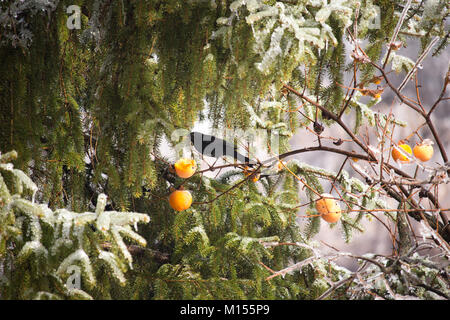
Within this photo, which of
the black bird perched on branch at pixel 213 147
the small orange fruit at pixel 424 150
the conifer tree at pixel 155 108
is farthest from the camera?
the black bird perched on branch at pixel 213 147

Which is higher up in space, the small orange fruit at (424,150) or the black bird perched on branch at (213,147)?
the black bird perched on branch at (213,147)

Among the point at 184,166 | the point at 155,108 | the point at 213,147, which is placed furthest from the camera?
the point at 213,147

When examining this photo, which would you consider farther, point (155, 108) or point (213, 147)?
point (213, 147)

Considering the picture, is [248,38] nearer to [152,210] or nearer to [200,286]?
[200,286]

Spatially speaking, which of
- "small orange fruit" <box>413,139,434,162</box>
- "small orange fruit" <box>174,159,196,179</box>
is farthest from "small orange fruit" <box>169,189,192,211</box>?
"small orange fruit" <box>413,139,434,162</box>

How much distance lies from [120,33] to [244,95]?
1.58 feet

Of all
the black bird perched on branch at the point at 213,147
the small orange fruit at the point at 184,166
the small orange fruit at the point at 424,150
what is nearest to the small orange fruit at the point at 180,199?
the small orange fruit at the point at 184,166

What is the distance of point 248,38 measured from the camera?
1.31 metres

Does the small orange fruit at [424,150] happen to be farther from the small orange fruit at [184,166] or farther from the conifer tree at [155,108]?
the small orange fruit at [184,166]

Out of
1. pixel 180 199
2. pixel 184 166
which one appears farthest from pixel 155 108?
pixel 180 199

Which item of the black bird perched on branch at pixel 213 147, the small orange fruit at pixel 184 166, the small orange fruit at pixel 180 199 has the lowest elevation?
the small orange fruit at pixel 180 199

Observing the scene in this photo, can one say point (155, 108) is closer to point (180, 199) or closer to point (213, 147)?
point (180, 199)

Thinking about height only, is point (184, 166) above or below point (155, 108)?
below
